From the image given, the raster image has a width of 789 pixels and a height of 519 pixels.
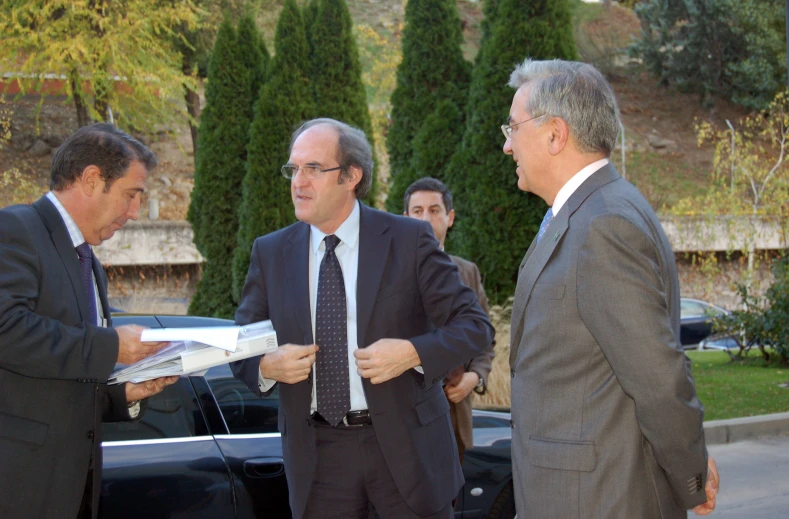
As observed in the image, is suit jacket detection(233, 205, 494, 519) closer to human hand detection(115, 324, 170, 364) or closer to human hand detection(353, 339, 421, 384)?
human hand detection(353, 339, 421, 384)

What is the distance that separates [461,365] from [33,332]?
213 centimetres

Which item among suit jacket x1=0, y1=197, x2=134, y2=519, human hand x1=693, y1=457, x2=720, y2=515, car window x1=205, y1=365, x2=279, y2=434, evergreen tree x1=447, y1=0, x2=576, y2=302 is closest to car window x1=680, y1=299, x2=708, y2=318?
evergreen tree x1=447, y1=0, x2=576, y2=302

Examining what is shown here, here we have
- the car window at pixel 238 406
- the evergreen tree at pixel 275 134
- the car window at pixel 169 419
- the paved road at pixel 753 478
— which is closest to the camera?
the car window at pixel 169 419

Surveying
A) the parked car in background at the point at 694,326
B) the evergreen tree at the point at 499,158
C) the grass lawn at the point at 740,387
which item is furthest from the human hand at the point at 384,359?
the parked car in background at the point at 694,326

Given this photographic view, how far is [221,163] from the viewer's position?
592 inches

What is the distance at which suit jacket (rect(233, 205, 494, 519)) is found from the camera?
3191mm

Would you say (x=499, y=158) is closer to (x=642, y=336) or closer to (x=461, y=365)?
(x=461, y=365)

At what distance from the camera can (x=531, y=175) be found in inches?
105

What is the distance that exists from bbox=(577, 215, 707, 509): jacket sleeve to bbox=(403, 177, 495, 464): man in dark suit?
1.50 meters

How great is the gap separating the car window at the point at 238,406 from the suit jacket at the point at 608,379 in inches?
81.4

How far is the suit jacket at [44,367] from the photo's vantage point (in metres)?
2.66

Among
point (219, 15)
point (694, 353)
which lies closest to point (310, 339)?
point (694, 353)

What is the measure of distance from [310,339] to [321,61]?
11.0 m

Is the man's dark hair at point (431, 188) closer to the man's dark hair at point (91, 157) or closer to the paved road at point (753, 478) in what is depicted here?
the man's dark hair at point (91, 157)
